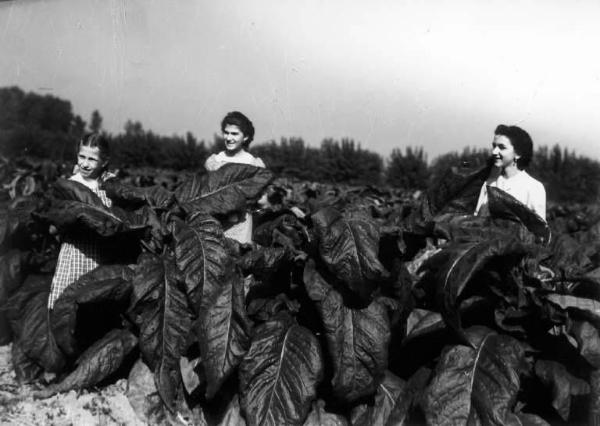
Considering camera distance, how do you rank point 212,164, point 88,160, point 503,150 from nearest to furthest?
point 88,160, point 503,150, point 212,164

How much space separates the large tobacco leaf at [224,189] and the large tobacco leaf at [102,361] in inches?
28.5

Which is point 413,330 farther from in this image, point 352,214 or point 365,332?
point 352,214

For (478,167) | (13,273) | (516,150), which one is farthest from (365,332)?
(516,150)

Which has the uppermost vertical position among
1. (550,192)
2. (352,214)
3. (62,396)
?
(352,214)

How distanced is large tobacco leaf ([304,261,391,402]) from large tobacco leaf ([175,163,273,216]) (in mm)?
792

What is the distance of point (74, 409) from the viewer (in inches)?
107

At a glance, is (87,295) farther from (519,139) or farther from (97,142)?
(519,139)

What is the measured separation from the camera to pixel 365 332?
236 centimetres

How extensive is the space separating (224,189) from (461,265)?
1.33 meters

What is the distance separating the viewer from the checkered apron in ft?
10.6

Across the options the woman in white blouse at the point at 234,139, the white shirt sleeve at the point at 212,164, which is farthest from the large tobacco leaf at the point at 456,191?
the white shirt sleeve at the point at 212,164

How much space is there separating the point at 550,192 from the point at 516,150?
4006 cm

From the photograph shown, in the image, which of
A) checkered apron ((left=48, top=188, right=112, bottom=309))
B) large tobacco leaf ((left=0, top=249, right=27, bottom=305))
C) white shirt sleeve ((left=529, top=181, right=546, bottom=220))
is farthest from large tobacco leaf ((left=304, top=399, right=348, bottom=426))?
white shirt sleeve ((left=529, top=181, right=546, bottom=220))

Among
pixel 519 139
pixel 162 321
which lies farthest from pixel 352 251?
pixel 519 139
